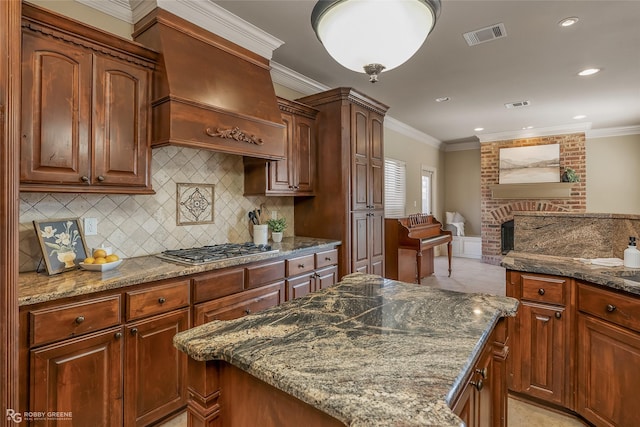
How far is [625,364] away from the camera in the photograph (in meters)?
1.68

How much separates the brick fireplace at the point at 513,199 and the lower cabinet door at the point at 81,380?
279 inches

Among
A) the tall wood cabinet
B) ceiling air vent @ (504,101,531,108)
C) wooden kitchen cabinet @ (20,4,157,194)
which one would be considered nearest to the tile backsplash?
wooden kitchen cabinet @ (20,4,157,194)

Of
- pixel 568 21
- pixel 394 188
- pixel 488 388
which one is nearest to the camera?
pixel 488 388

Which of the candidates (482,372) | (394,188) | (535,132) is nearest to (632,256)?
(482,372)

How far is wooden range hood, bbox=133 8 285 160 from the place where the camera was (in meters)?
2.12

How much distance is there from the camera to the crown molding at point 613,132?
6.23m

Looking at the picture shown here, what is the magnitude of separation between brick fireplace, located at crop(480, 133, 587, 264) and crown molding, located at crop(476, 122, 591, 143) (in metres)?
0.08

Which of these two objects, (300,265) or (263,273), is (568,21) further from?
(263,273)

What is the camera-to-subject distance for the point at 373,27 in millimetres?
1067

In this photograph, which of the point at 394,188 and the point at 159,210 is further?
the point at 394,188

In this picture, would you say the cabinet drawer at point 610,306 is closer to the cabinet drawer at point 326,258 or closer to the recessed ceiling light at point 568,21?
the cabinet drawer at point 326,258

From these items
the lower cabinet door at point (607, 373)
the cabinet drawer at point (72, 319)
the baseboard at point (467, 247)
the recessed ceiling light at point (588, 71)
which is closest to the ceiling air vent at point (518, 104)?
the recessed ceiling light at point (588, 71)

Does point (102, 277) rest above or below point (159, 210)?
below

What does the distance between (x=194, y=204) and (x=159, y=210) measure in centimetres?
30
